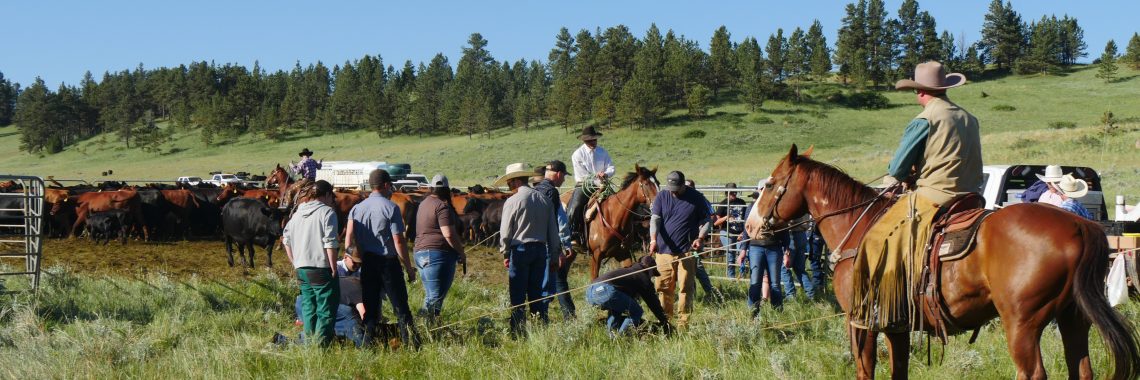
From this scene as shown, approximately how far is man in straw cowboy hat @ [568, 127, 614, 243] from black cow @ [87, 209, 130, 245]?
1135 centimetres

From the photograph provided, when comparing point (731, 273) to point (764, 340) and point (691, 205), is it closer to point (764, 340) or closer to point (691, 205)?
point (691, 205)

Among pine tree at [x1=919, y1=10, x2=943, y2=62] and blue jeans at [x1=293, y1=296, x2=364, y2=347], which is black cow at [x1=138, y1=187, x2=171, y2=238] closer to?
blue jeans at [x1=293, y1=296, x2=364, y2=347]

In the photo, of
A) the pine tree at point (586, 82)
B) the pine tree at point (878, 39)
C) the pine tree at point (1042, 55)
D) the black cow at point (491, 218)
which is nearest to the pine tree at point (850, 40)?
the pine tree at point (878, 39)

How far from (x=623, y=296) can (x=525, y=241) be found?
4.04 feet

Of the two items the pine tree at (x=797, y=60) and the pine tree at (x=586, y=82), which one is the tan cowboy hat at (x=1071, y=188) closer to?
the pine tree at (x=586, y=82)

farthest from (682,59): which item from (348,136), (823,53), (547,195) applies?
(547,195)

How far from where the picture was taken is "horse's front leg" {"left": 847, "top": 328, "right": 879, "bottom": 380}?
18.1 feet

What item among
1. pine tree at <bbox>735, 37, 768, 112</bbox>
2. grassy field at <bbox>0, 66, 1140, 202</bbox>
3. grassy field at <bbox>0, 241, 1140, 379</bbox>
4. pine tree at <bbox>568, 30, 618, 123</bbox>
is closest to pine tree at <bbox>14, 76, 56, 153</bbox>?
grassy field at <bbox>0, 66, 1140, 202</bbox>

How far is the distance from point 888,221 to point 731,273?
9121 millimetres

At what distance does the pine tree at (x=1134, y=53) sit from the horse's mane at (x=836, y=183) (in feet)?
334

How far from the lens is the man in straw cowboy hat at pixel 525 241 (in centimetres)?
821

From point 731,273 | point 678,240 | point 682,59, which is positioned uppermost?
point 682,59

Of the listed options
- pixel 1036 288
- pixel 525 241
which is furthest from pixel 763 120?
pixel 1036 288

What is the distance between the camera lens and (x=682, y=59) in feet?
254
